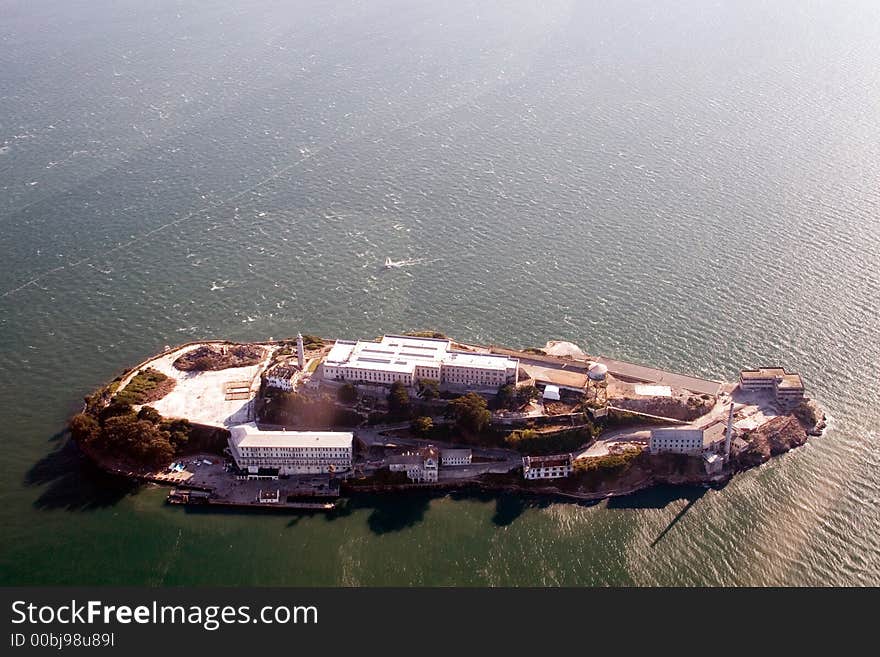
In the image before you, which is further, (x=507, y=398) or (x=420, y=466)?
(x=507, y=398)

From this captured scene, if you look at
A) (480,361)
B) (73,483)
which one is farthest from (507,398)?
(73,483)

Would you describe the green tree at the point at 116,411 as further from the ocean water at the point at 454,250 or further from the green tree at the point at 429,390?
the green tree at the point at 429,390

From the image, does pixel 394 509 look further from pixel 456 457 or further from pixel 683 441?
pixel 683 441

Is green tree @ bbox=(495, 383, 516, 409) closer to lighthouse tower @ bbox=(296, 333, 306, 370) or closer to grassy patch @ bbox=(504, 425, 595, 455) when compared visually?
grassy patch @ bbox=(504, 425, 595, 455)

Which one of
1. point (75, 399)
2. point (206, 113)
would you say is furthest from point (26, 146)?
point (75, 399)

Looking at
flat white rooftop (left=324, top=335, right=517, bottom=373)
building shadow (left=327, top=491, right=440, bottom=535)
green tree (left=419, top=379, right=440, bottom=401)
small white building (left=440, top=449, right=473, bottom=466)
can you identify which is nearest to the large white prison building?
flat white rooftop (left=324, top=335, right=517, bottom=373)

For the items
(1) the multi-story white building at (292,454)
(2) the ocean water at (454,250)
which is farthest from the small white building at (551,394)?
(1) the multi-story white building at (292,454)
